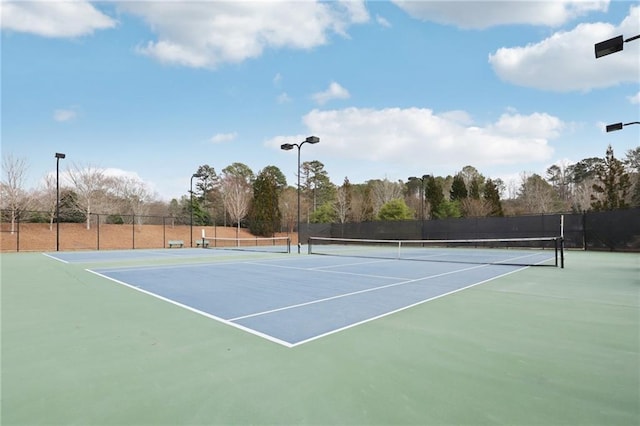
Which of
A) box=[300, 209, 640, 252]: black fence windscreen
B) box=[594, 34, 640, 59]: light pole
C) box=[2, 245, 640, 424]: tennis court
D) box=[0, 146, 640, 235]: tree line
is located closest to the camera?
box=[2, 245, 640, 424]: tennis court

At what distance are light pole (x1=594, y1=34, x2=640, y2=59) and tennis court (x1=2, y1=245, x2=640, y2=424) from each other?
408 centimetres

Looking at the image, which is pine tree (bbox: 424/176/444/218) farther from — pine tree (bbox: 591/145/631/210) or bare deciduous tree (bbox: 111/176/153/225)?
bare deciduous tree (bbox: 111/176/153/225)

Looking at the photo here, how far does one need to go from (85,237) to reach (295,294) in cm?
2721

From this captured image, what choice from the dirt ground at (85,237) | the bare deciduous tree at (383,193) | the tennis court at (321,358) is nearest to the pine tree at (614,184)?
the bare deciduous tree at (383,193)

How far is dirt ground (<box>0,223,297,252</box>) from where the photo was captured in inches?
914

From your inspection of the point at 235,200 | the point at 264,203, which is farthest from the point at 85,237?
the point at 264,203

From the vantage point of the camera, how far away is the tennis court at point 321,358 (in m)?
2.07

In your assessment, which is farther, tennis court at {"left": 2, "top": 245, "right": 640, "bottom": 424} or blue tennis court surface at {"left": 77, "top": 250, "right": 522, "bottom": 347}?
blue tennis court surface at {"left": 77, "top": 250, "right": 522, "bottom": 347}

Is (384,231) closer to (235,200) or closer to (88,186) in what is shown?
(235,200)

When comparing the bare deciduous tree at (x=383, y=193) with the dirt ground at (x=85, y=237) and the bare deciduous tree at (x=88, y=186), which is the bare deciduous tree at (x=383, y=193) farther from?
the bare deciduous tree at (x=88, y=186)

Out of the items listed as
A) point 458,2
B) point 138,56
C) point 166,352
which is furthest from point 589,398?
point 138,56

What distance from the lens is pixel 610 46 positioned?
18.3 ft

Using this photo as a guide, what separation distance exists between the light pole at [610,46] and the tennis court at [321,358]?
4.08 m

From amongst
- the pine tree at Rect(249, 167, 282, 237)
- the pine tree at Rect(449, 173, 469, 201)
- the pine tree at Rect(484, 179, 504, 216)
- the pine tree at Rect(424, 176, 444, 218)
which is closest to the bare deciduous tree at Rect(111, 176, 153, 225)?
the pine tree at Rect(249, 167, 282, 237)
